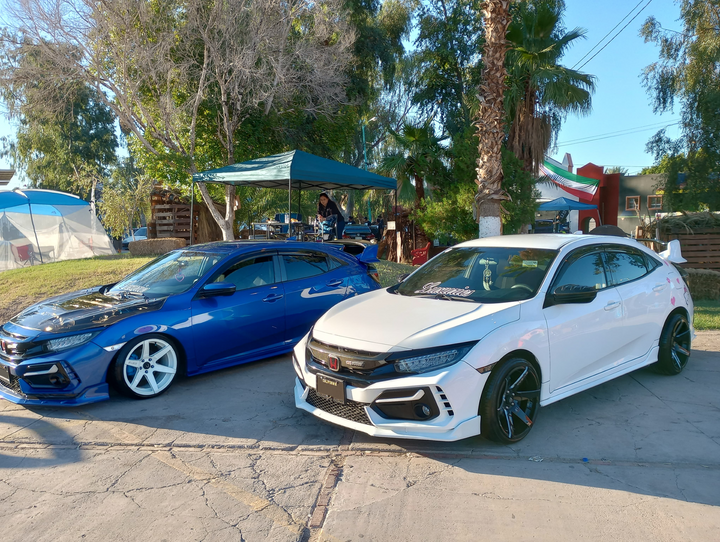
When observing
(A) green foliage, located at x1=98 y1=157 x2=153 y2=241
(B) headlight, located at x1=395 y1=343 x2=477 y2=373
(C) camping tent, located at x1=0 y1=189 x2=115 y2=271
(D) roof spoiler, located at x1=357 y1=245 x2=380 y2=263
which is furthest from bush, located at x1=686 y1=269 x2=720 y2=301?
(A) green foliage, located at x1=98 y1=157 x2=153 y2=241

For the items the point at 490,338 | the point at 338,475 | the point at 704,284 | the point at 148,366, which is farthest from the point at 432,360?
the point at 704,284

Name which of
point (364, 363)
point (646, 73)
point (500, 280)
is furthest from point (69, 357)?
point (646, 73)

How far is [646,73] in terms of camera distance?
59.8 feet

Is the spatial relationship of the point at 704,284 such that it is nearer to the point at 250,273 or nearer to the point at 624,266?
the point at 624,266

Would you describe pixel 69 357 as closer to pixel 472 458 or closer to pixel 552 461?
pixel 472 458

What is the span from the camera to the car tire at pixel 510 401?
3.84m

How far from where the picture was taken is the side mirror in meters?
5.58

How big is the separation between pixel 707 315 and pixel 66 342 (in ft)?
30.4

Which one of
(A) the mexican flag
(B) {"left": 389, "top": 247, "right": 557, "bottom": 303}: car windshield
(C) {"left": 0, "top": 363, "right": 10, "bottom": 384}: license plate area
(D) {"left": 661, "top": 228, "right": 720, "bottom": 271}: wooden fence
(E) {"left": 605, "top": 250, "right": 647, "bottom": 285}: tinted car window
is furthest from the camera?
(A) the mexican flag

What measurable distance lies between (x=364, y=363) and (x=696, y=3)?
18.4 metres

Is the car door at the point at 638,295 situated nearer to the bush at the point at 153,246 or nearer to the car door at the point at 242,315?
the car door at the point at 242,315

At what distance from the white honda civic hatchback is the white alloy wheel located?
149cm

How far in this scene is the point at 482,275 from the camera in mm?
5023

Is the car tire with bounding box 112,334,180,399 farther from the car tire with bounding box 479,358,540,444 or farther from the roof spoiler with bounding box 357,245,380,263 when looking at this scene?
the car tire with bounding box 479,358,540,444
